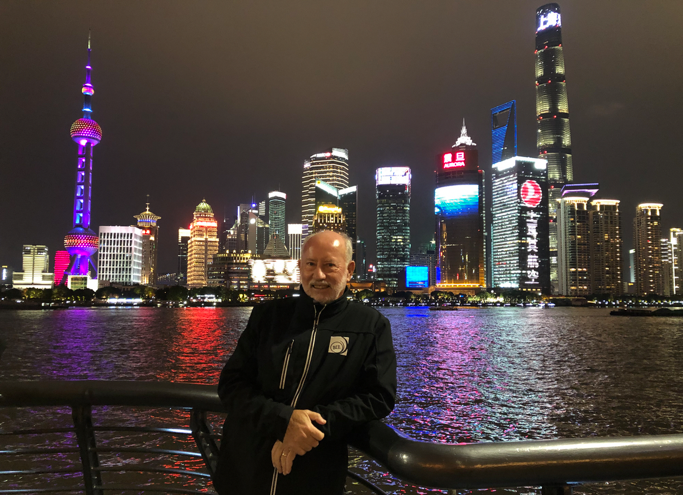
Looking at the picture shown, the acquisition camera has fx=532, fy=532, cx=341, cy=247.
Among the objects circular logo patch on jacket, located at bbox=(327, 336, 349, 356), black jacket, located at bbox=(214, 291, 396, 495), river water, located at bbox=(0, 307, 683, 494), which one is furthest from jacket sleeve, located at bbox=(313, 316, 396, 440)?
river water, located at bbox=(0, 307, 683, 494)

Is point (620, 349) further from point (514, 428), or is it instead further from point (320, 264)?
point (320, 264)

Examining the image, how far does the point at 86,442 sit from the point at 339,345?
5.37ft

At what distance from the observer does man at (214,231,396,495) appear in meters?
2.46

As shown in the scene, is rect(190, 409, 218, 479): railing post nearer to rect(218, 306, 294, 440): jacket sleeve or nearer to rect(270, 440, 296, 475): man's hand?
rect(218, 306, 294, 440): jacket sleeve

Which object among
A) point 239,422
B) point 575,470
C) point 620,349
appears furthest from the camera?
point 620,349

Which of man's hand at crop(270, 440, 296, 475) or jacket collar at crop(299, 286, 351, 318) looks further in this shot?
jacket collar at crop(299, 286, 351, 318)

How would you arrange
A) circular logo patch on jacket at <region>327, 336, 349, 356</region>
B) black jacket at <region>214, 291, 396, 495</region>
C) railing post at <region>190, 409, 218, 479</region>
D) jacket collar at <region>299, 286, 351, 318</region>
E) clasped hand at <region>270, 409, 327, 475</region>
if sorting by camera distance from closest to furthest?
clasped hand at <region>270, 409, 327, 475</region> < black jacket at <region>214, 291, 396, 495</region> < circular logo patch on jacket at <region>327, 336, 349, 356</region> < jacket collar at <region>299, 286, 351, 318</region> < railing post at <region>190, 409, 218, 479</region>

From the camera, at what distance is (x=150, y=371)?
2820 centimetres

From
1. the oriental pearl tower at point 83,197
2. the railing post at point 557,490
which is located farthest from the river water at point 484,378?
the oriental pearl tower at point 83,197

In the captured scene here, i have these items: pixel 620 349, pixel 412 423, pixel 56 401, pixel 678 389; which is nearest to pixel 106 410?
pixel 412 423

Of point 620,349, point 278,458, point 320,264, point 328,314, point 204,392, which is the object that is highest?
point 320,264

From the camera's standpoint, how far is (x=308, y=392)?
258cm

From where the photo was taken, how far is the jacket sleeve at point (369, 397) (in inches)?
95.3

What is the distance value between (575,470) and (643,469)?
25 cm
